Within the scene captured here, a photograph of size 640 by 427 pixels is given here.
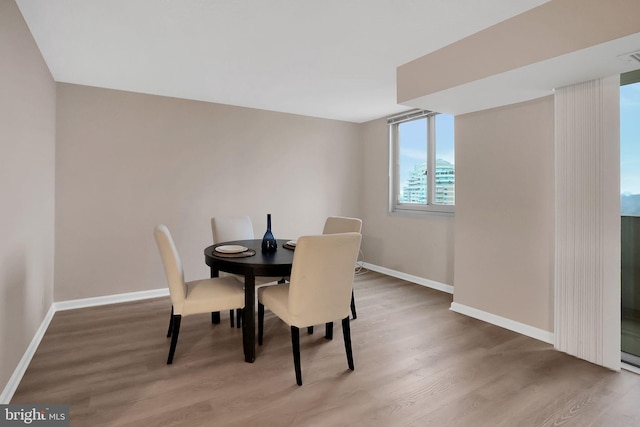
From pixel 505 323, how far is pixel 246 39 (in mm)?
3253

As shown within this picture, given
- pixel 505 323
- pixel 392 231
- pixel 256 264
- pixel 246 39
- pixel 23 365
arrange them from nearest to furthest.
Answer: pixel 23 365 → pixel 256 264 → pixel 246 39 → pixel 505 323 → pixel 392 231

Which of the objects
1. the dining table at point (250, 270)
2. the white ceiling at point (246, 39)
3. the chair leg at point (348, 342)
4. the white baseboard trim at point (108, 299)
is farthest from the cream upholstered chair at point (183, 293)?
the white baseboard trim at point (108, 299)

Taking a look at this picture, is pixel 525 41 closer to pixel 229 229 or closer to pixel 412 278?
pixel 229 229

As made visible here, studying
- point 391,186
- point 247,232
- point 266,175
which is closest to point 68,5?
point 247,232

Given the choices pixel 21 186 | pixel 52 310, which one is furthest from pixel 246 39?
pixel 52 310

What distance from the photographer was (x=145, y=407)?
6.30 feet

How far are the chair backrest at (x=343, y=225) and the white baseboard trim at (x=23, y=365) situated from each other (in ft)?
8.79

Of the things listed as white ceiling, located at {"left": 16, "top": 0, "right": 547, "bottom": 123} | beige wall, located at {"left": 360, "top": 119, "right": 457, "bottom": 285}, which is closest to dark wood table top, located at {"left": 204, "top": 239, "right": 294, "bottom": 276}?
white ceiling, located at {"left": 16, "top": 0, "right": 547, "bottom": 123}

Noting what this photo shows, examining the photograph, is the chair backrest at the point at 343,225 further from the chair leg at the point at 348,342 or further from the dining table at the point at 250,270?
the chair leg at the point at 348,342

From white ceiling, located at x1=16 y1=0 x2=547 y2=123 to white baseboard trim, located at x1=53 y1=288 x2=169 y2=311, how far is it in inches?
89.2

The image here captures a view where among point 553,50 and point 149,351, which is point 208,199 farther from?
point 553,50

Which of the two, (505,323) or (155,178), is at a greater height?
(155,178)

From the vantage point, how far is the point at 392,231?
4961 mm

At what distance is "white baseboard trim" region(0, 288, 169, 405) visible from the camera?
2009mm
